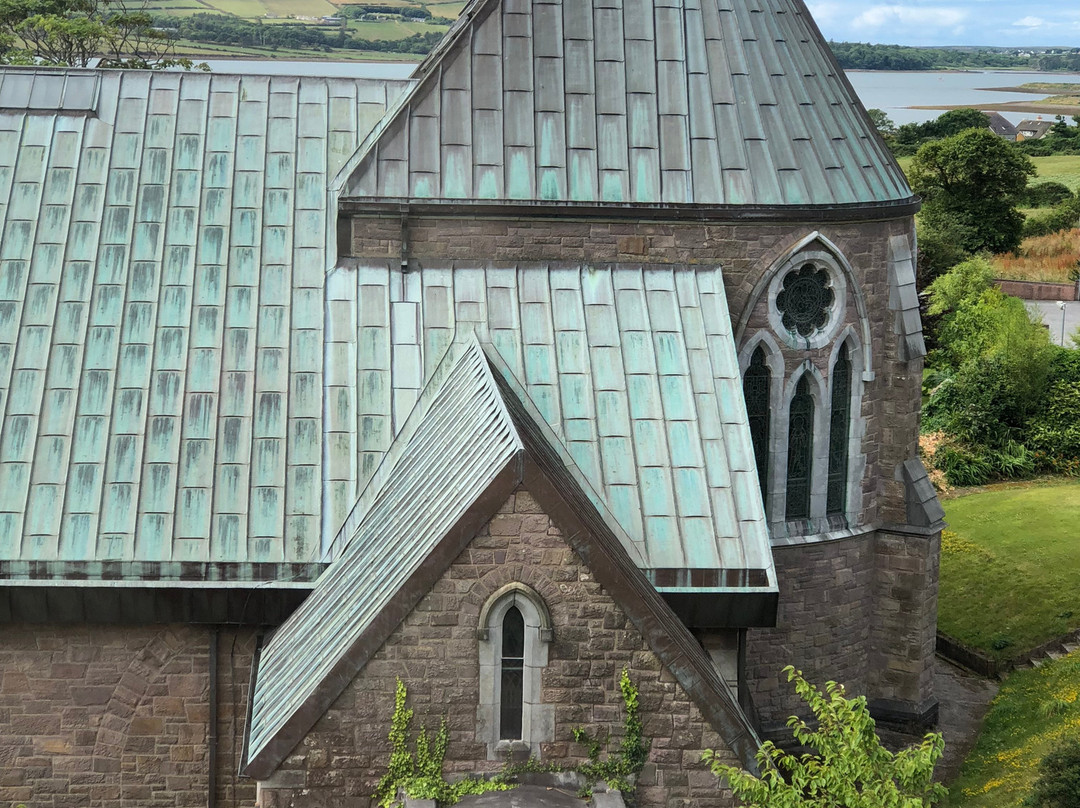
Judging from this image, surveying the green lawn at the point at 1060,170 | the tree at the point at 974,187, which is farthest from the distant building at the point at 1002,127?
the tree at the point at 974,187

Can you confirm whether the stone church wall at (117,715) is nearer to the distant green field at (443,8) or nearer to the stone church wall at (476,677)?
the stone church wall at (476,677)

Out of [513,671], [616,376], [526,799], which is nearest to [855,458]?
[616,376]

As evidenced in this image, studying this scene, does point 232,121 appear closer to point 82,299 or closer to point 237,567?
point 82,299

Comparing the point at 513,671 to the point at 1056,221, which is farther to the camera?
the point at 1056,221

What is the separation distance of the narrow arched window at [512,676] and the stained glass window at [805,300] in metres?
7.72

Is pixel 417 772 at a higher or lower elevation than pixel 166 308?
lower

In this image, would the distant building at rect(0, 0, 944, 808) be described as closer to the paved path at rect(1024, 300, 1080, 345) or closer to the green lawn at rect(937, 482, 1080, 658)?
the green lawn at rect(937, 482, 1080, 658)

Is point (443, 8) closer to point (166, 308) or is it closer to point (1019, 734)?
point (1019, 734)

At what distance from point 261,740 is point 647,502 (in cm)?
499

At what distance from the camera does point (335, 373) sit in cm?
1623

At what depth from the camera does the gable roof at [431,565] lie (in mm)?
12328

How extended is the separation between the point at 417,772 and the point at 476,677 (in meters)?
1.03

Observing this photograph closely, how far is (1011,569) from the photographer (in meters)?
29.1

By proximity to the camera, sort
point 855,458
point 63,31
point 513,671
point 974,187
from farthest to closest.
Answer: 1. point 974,187
2. point 63,31
3. point 855,458
4. point 513,671
